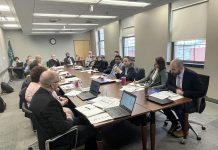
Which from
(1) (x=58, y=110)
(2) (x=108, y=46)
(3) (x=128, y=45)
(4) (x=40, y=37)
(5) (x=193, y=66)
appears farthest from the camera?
(4) (x=40, y=37)

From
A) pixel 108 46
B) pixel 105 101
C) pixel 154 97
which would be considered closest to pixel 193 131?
pixel 154 97

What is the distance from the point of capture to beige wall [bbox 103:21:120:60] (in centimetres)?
793

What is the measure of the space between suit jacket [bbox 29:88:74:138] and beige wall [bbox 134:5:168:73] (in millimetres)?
4268

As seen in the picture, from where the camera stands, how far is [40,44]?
10.8 meters

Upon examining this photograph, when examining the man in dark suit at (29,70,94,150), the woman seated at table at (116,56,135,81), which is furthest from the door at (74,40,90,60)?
the man in dark suit at (29,70,94,150)

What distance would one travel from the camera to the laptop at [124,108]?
1801 mm

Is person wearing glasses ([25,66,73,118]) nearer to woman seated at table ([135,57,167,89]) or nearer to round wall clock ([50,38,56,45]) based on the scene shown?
woman seated at table ([135,57,167,89])

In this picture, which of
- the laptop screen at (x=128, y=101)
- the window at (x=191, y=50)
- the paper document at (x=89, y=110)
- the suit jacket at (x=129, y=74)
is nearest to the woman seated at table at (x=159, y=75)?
the suit jacket at (x=129, y=74)

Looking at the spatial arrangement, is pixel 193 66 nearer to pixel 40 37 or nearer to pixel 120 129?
pixel 120 129

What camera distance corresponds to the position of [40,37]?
10.8 m

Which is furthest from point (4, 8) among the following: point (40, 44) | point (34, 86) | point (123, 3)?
point (40, 44)

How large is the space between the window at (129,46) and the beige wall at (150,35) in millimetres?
664

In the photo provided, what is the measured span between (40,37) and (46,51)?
36.7 inches

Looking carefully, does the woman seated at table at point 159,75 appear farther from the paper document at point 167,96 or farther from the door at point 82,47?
the door at point 82,47
